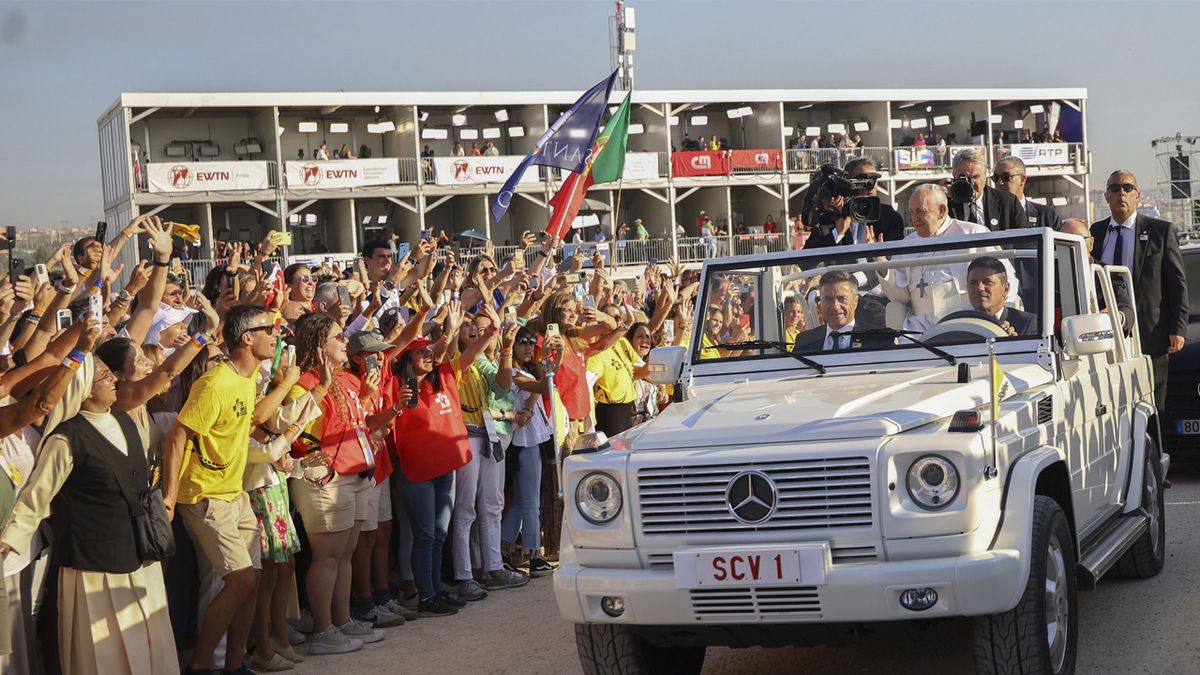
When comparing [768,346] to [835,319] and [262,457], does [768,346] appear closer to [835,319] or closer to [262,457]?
[835,319]

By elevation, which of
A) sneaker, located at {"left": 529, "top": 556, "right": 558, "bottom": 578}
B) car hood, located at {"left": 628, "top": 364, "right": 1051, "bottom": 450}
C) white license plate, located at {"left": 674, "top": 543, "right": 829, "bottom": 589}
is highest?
car hood, located at {"left": 628, "top": 364, "right": 1051, "bottom": 450}

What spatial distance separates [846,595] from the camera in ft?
17.1

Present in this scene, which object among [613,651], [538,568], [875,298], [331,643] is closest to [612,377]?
[538,568]

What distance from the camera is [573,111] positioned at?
688 inches

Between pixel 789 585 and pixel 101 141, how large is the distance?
149 ft

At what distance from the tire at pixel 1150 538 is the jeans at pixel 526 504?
13.8 feet

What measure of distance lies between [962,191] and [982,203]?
688 mm

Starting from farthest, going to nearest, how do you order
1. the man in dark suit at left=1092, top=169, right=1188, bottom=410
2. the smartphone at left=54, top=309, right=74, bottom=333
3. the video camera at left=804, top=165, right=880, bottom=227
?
the man in dark suit at left=1092, top=169, right=1188, bottom=410
the video camera at left=804, top=165, right=880, bottom=227
the smartphone at left=54, top=309, right=74, bottom=333

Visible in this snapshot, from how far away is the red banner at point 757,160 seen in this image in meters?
50.0

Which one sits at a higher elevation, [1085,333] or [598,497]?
[1085,333]

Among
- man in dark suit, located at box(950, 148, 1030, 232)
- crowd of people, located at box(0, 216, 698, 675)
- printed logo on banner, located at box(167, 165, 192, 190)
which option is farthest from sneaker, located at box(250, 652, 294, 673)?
printed logo on banner, located at box(167, 165, 192, 190)

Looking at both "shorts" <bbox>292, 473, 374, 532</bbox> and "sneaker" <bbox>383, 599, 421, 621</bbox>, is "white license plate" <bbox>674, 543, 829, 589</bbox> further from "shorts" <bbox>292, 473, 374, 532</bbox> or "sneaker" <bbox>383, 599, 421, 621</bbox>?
"sneaker" <bbox>383, 599, 421, 621</bbox>

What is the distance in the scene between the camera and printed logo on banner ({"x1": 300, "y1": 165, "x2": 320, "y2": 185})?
4321cm

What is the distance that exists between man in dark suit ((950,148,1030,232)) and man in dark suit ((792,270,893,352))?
2.27 meters
